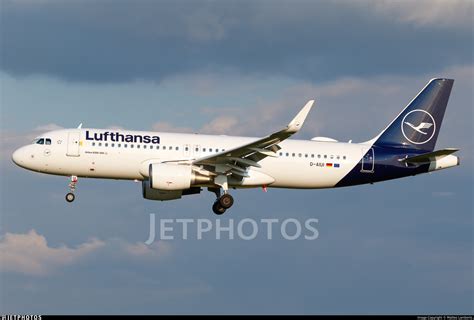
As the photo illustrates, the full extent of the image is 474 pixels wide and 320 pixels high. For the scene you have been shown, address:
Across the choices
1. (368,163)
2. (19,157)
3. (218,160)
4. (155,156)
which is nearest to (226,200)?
(218,160)

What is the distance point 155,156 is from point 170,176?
68.8 inches

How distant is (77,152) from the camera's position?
4972 cm

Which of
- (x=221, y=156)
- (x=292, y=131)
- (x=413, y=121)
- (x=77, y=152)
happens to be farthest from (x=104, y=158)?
(x=413, y=121)

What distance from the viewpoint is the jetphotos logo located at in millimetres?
55844

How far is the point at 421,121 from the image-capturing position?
5641cm

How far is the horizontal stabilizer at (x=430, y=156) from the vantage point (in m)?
51.6

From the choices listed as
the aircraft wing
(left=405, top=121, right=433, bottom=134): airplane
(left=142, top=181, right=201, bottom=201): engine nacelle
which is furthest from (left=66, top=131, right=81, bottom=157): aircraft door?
(left=405, top=121, right=433, bottom=134): airplane

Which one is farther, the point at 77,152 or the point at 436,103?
the point at 436,103

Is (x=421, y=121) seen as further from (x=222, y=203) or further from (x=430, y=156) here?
(x=222, y=203)

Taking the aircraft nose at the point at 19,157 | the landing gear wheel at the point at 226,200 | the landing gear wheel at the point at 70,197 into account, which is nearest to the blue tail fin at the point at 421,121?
the landing gear wheel at the point at 226,200

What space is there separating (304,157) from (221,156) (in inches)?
213

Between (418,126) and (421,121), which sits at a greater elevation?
(421,121)

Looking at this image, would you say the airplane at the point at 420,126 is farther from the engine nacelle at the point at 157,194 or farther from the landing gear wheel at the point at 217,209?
the engine nacelle at the point at 157,194

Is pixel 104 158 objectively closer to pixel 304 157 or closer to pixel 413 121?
pixel 304 157
